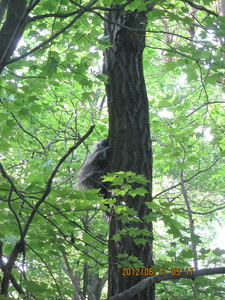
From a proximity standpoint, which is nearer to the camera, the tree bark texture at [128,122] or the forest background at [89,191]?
the forest background at [89,191]

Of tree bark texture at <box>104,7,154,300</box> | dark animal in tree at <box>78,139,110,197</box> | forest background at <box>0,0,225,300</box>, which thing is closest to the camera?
forest background at <box>0,0,225,300</box>

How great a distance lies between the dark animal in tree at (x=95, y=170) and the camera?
2803 mm

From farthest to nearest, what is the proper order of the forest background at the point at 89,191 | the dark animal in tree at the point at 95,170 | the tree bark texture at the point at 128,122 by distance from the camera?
1. the dark animal in tree at the point at 95,170
2. the tree bark texture at the point at 128,122
3. the forest background at the point at 89,191

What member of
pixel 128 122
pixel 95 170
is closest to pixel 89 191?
pixel 95 170

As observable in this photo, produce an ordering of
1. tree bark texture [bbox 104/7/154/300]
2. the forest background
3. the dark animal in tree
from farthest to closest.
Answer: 1. the dark animal in tree
2. tree bark texture [bbox 104/7/154/300]
3. the forest background

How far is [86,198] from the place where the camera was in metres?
1.82

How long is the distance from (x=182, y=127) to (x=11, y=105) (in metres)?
2.22

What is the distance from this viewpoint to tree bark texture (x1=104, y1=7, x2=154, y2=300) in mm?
2461

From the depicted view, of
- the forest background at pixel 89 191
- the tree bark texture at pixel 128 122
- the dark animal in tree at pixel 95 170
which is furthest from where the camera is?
the dark animal in tree at pixel 95 170

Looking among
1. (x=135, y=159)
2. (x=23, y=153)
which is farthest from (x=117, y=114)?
(x=23, y=153)

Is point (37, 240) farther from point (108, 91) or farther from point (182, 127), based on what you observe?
point (182, 127)

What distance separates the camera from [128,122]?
2.82 m

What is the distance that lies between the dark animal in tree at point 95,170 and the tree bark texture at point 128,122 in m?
0.08

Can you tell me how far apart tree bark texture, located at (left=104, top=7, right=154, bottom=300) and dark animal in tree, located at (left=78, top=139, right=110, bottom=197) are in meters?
0.08
